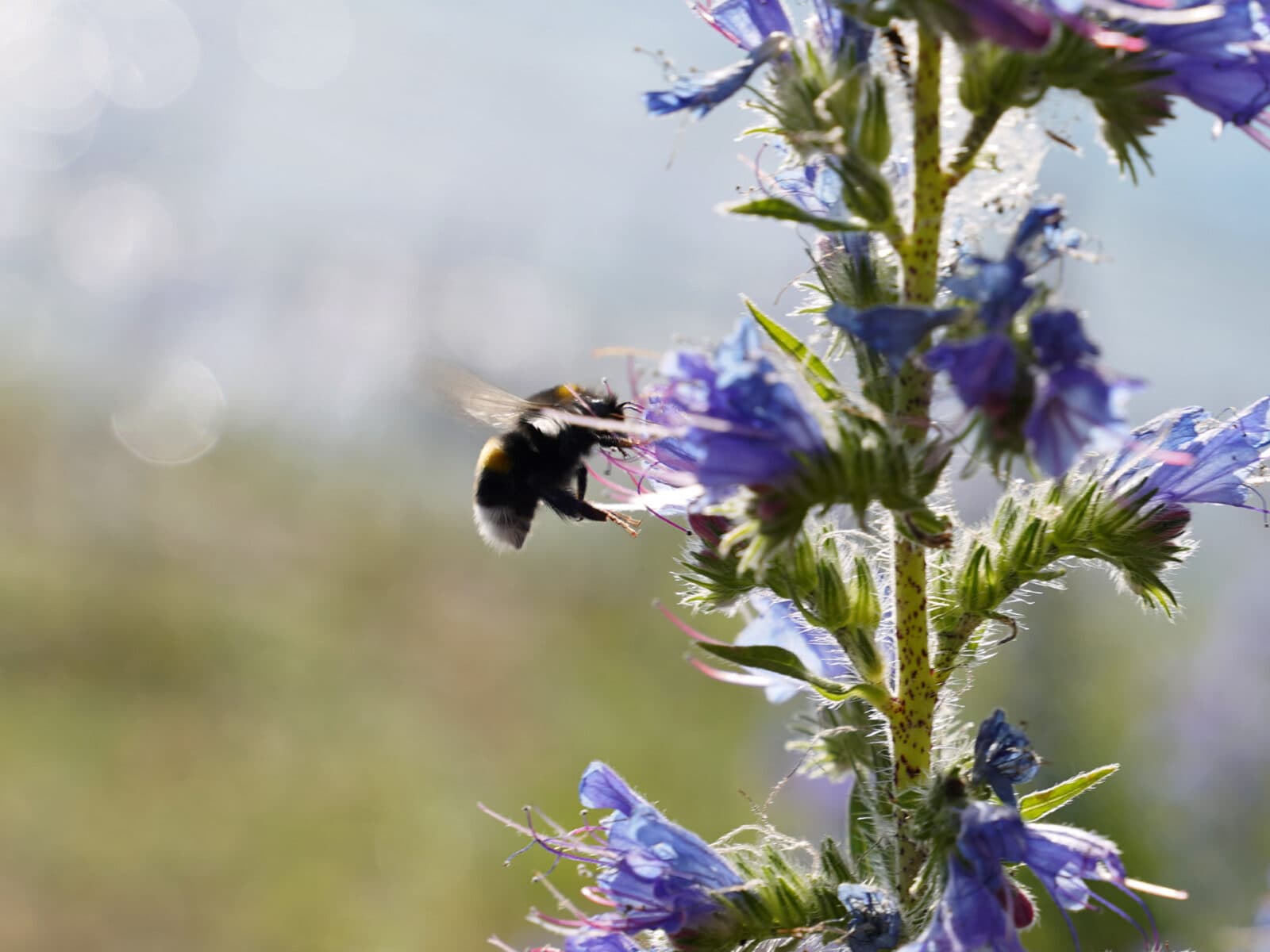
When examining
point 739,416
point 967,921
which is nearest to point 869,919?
point 967,921

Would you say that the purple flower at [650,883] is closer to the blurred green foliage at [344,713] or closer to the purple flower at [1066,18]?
the purple flower at [1066,18]

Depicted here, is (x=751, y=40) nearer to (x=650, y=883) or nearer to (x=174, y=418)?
(x=650, y=883)

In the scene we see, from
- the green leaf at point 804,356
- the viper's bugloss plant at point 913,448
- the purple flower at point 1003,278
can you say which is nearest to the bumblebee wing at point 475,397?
the viper's bugloss plant at point 913,448

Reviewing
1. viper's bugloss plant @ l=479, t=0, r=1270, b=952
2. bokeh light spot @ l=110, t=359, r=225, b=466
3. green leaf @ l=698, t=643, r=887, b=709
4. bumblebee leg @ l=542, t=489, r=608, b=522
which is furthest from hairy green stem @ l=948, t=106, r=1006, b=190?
bokeh light spot @ l=110, t=359, r=225, b=466

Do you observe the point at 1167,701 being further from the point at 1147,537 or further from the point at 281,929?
the point at 281,929

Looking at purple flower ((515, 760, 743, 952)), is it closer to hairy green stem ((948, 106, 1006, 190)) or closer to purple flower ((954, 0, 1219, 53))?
hairy green stem ((948, 106, 1006, 190))

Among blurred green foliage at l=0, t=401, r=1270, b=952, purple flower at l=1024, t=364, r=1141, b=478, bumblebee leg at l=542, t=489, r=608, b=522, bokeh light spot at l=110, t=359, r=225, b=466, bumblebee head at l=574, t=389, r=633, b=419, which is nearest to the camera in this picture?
purple flower at l=1024, t=364, r=1141, b=478
